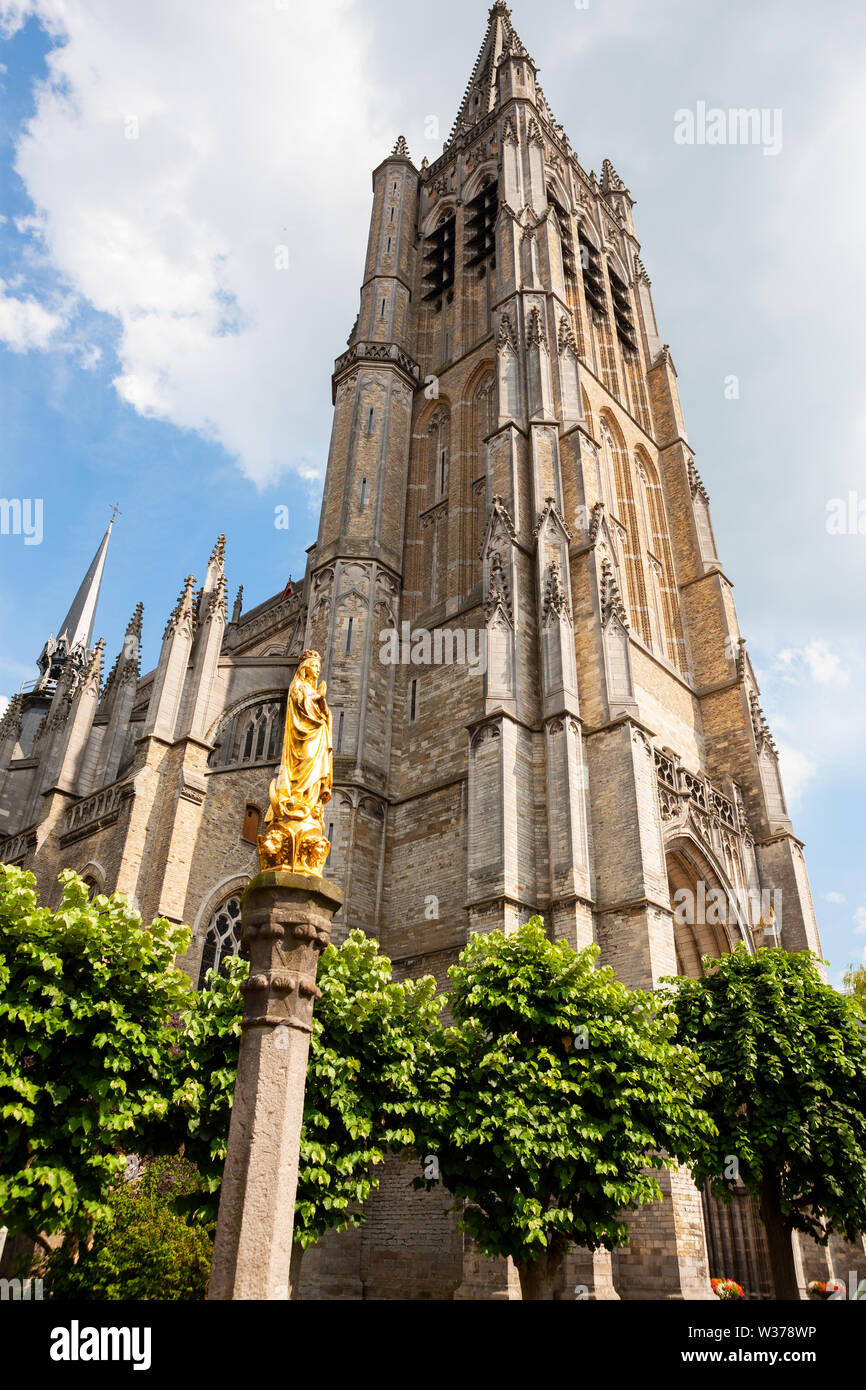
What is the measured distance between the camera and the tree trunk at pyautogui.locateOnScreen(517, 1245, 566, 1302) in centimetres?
1088

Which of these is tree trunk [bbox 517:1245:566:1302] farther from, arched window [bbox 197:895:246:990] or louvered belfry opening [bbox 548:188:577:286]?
louvered belfry opening [bbox 548:188:577:286]

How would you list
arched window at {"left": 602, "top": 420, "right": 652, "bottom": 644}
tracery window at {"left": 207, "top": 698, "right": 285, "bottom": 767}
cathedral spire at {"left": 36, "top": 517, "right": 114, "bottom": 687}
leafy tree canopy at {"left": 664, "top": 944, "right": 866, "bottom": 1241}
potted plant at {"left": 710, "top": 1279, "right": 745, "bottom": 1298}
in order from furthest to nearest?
cathedral spire at {"left": 36, "top": 517, "right": 114, "bottom": 687}
arched window at {"left": 602, "top": 420, "right": 652, "bottom": 644}
tracery window at {"left": 207, "top": 698, "right": 285, "bottom": 767}
potted plant at {"left": 710, "top": 1279, "right": 745, "bottom": 1298}
leafy tree canopy at {"left": 664, "top": 944, "right": 866, "bottom": 1241}

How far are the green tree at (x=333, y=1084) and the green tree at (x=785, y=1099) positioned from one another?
373 cm

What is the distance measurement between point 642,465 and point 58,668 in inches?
1197

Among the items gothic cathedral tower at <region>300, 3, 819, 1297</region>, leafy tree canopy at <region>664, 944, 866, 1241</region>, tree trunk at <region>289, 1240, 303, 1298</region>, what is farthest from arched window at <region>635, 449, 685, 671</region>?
tree trunk at <region>289, 1240, 303, 1298</region>

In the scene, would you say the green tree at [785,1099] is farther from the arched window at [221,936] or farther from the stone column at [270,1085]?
the arched window at [221,936]

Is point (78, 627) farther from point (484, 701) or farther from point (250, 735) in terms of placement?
point (484, 701)

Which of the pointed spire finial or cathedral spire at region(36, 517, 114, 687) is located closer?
the pointed spire finial

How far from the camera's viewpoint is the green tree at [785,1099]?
1227 cm

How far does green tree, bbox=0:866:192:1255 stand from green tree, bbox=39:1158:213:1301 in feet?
2.85

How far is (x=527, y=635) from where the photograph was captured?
1942 cm

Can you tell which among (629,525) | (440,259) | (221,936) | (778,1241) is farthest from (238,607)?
(778,1241)

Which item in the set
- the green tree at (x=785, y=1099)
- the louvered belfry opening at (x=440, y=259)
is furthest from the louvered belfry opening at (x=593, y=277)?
the green tree at (x=785, y=1099)

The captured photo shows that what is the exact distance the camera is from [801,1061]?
1273cm
